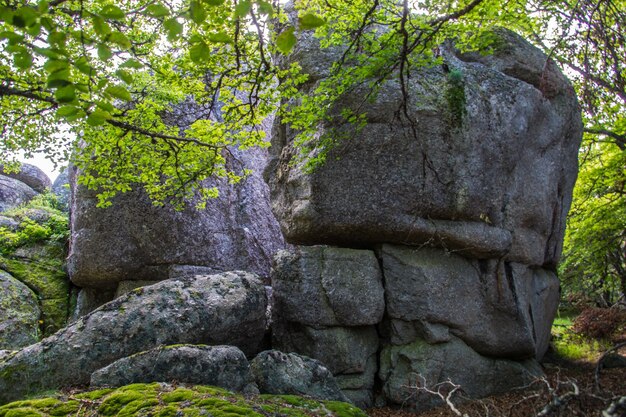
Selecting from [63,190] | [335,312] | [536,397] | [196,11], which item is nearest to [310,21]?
[196,11]

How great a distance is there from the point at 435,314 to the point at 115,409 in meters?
6.28

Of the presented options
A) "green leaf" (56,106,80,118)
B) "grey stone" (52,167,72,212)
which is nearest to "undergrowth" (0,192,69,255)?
"grey stone" (52,167,72,212)

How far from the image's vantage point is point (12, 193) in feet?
74.3

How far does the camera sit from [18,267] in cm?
1371

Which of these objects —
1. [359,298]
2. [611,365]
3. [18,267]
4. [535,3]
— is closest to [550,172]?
[535,3]

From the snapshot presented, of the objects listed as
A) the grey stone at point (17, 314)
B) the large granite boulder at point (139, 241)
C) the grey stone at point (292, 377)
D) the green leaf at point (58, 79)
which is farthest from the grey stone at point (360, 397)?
the grey stone at point (17, 314)

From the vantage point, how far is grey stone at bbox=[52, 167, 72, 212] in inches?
756

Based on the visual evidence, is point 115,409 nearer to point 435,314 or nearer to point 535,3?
point 435,314

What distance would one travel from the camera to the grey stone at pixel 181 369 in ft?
19.5

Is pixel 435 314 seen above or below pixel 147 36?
below

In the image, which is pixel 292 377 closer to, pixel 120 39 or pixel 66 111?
pixel 66 111

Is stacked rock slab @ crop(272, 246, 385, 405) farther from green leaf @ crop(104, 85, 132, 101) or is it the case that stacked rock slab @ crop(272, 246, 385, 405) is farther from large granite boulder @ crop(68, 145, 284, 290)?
green leaf @ crop(104, 85, 132, 101)

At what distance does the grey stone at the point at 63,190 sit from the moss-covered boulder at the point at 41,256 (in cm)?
162

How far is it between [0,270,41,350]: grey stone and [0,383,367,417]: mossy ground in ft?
23.9
